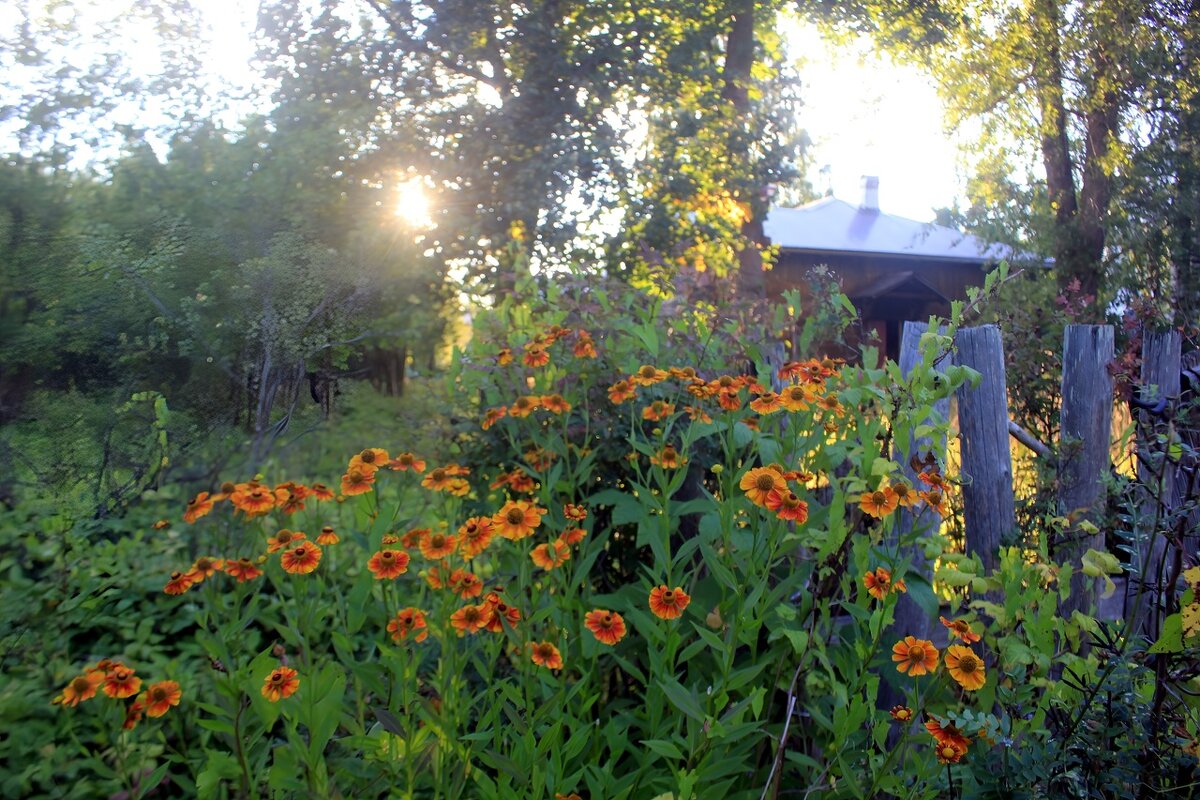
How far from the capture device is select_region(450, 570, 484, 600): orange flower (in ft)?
6.00

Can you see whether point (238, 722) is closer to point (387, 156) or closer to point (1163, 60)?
point (387, 156)

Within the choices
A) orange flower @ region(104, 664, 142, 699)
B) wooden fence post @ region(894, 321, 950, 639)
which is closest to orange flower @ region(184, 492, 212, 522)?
orange flower @ region(104, 664, 142, 699)

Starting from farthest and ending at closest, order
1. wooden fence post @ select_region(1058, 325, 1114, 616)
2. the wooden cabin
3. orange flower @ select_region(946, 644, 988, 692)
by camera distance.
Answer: the wooden cabin → wooden fence post @ select_region(1058, 325, 1114, 616) → orange flower @ select_region(946, 644, 988, 692)

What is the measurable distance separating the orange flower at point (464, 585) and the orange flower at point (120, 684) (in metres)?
0.61

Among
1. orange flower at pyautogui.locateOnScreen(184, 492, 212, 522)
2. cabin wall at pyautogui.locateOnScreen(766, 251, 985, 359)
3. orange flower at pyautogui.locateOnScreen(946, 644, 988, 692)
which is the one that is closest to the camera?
orange flower at pyautogui.locateOnScreen(946, 644, 988, 692)

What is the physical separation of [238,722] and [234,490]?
0.45 metres

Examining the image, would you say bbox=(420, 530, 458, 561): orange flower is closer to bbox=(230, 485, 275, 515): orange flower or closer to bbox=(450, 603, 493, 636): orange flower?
bbox=(450, 603, 493, 636): orange flower

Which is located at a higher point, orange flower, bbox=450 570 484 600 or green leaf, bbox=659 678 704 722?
orange flower, bbox=450 570 484 600

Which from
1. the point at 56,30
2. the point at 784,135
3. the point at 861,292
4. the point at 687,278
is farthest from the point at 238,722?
the point at 861,292

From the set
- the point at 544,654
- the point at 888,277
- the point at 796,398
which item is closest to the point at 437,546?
the point at 544,654

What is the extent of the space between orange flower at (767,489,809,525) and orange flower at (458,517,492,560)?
0.56m

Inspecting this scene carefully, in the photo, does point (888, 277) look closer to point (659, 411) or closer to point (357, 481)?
point (659, 411)

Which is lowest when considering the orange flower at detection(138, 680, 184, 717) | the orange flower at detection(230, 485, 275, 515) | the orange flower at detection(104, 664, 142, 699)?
the orange flower at detection(138, 680, 184, 717)

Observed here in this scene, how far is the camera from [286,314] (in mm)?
2027
